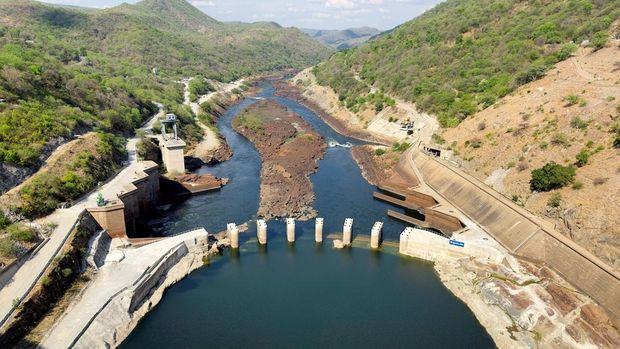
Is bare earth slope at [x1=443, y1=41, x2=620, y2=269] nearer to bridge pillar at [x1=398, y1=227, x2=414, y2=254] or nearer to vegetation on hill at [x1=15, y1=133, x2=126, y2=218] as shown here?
bridge pillar at [x1=398, y1=227, x2=414, y2=254]

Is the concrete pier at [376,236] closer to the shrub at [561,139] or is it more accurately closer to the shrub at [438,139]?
the shrub at [561,139]

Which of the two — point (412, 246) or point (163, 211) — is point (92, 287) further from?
point (412, 246)

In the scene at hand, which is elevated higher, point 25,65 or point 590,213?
point 25,65

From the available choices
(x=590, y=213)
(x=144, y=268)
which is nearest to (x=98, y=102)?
A: (x=144, y=268)

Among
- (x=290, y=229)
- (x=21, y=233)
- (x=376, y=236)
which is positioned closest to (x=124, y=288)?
(x=21, y=233)

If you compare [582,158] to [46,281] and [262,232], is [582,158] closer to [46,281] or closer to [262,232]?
[262,232]

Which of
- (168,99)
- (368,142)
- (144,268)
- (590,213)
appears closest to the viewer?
(144,268)
